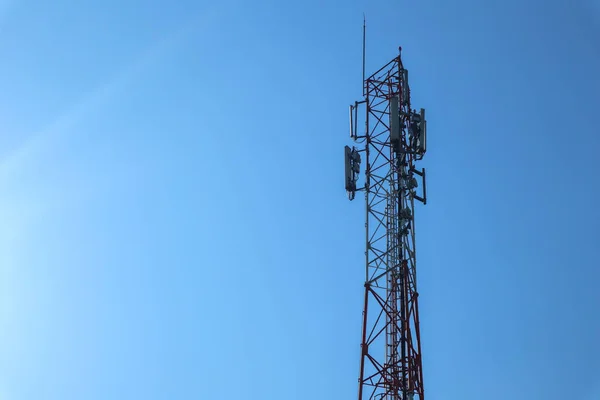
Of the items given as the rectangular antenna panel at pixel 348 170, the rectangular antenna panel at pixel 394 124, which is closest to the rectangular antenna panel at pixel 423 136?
the rectangular antenna panel at pixel 394 124

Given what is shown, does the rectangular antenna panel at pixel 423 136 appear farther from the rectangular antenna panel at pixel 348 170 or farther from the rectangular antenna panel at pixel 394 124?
the rectangular antenna panel at pixel 348 170

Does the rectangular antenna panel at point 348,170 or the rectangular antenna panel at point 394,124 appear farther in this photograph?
the rectangular antenna panel at point 348,170

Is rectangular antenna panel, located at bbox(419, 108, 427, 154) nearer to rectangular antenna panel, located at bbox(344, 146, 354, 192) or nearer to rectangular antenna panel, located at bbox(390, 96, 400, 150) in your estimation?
rectangular antenna panel, located at bbox(390, 96, 400, 150)

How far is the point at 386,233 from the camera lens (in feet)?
158

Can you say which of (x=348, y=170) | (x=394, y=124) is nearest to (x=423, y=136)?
(x=394, y=124)

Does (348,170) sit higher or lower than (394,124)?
lower

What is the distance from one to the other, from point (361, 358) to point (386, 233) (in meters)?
6.12

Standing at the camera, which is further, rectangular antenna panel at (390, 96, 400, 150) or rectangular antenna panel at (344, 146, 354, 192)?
rectangular antenna panel at (344, 146, 354, 192)

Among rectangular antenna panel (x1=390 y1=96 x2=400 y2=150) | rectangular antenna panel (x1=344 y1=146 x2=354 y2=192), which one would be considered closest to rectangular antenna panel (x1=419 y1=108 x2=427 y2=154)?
rectangular antenna panel (x1=390 y1=96 x2=400 y2=150)

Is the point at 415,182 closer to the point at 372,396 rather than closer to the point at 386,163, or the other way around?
the point at 386,163

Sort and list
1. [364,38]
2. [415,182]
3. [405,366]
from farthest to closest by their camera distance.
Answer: [364,38] < [415,182] < [405,366]

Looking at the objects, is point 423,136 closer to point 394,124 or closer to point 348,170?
point 394,124

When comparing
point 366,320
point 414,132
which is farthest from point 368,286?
point 414,132

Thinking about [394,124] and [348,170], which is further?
[348,170]
